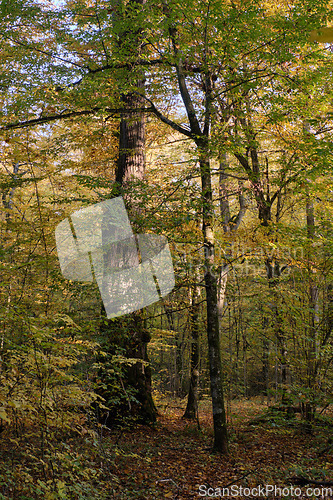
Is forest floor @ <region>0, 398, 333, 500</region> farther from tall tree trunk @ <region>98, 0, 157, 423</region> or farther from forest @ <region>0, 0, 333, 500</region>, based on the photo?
tall tree trunk @ <region>98, 0, 157, 423</region>

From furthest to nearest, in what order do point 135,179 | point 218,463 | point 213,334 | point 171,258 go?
1. point 135,179
2. point 213,334
3. point 171,258
4. point 218,463

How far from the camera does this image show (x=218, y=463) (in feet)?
18.7

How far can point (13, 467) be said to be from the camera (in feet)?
11.5

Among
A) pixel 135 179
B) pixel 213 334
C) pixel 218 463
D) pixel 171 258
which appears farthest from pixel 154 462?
pixel 135 179

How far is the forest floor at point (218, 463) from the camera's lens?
13.9ft

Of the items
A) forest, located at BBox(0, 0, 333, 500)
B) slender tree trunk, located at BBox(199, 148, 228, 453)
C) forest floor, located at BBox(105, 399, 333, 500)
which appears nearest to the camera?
forest floor, located at BBox(105, 399, 333, 500)

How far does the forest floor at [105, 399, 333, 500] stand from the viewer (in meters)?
4.23

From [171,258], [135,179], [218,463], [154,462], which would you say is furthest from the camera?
[135,179]

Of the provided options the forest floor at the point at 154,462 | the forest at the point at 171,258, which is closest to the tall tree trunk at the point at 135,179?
the forest at the point at 171,258

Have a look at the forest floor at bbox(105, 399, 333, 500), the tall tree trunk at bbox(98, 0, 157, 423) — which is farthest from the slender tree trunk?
the tall tree trunk at bbox(98, 0, 157, 423)

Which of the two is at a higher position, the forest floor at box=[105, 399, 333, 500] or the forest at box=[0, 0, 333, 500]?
the forest at box=[0, 0, 333, 500]

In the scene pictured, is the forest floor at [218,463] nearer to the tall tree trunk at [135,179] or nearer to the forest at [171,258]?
the forest at [171,258]

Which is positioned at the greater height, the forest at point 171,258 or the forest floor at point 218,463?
the forest at point 171,258

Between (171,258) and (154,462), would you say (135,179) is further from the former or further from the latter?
(154,462)
